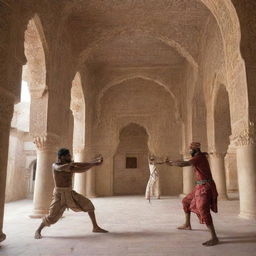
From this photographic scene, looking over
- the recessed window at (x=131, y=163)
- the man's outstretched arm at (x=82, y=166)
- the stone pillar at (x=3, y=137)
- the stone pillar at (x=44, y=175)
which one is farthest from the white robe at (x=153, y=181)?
the stone pillar at (x=3, y=137)

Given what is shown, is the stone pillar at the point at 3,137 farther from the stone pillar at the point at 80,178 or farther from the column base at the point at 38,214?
the stone pillar at the point at 80,178

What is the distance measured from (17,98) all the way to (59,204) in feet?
6.46

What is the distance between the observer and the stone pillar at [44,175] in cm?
745

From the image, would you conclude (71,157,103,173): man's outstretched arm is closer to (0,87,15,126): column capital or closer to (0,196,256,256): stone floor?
(0,196,256,256): stone floor

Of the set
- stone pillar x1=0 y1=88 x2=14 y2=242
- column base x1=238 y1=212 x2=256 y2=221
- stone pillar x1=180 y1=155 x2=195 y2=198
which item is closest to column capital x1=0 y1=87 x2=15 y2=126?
stone pillar x1=0 y1=88 x2=14 y2=242

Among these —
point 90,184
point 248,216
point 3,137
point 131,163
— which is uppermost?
point 131,163

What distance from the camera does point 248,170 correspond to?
6.37m

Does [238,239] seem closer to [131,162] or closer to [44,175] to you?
[44,175]

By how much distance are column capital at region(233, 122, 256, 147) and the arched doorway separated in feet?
42.6

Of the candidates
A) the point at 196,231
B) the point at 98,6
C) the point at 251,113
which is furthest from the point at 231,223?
the point at 98,6

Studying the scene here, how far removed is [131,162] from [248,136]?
13821 mm

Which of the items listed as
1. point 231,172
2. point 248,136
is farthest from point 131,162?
point 248,136

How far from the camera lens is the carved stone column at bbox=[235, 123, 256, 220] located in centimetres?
627

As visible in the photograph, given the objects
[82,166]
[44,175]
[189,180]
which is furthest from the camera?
[189,180]
